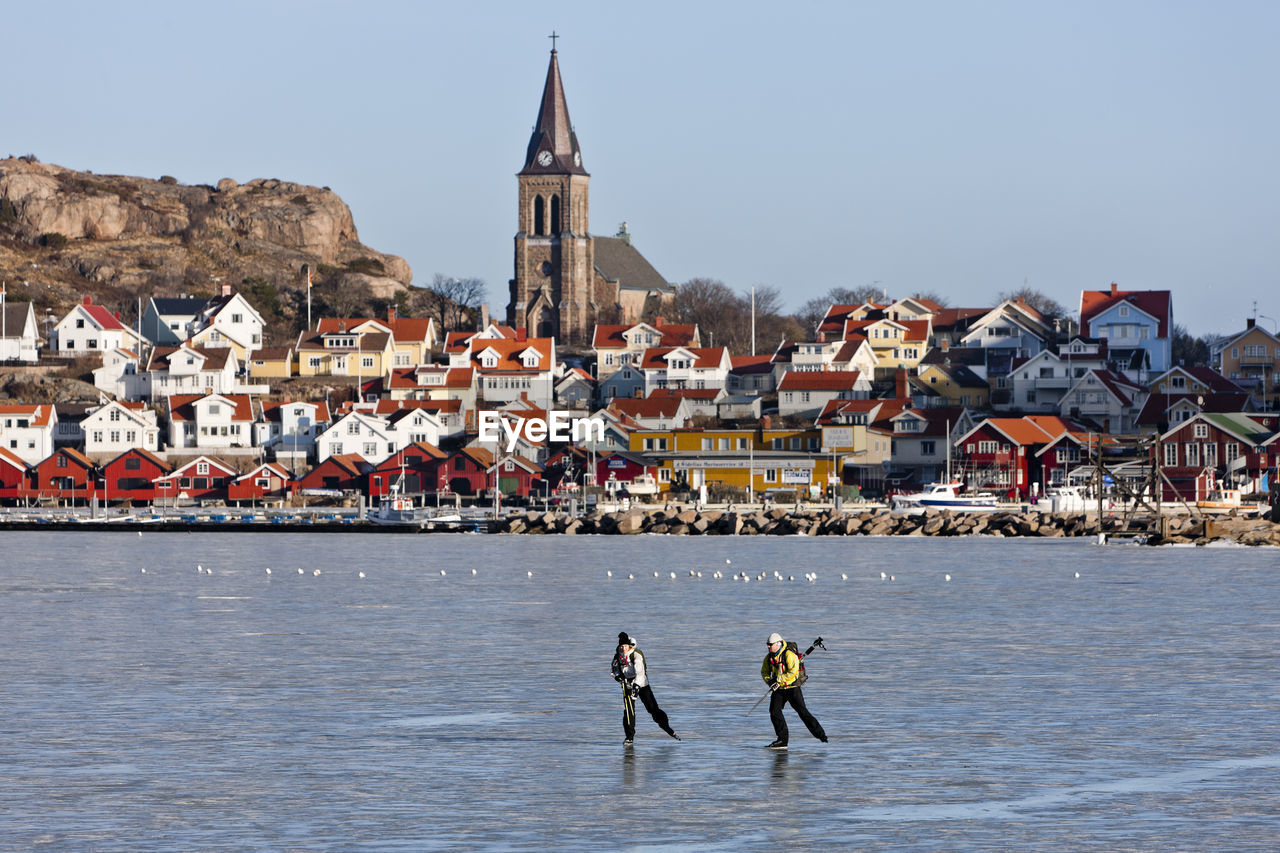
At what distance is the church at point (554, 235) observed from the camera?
149125 millimetres

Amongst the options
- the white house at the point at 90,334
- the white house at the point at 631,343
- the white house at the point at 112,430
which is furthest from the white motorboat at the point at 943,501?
the white house at the point at 90,334

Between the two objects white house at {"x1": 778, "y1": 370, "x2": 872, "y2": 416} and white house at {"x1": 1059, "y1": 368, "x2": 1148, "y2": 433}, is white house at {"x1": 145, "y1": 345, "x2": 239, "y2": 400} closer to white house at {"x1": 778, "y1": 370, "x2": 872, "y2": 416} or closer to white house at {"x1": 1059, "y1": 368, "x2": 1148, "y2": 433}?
white house at {"x1": 778, "y1": 370, "x2": 872, "y2": 416}

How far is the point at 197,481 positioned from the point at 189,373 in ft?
52.2

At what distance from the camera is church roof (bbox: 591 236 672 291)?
165625 millimetres

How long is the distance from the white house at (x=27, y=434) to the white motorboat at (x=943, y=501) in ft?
167

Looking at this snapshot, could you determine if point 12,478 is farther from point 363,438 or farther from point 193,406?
point 363,438

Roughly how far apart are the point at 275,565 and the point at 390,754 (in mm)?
40199

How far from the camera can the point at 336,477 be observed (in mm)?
107125

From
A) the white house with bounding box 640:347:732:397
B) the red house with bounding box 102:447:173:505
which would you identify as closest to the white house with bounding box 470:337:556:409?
the white house with bounding box 640:347:732:397

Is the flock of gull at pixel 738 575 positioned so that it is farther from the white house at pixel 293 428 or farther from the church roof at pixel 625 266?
the church roof at pixel 625 266

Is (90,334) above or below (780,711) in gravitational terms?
above

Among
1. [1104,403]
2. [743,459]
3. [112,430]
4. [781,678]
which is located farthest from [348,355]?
[781,678]

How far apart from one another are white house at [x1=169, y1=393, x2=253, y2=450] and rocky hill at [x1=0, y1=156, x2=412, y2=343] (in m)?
35.6
